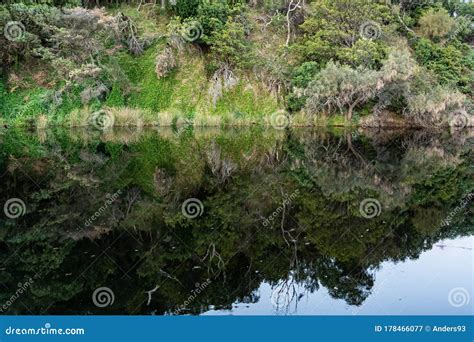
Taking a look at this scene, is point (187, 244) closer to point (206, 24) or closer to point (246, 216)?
point (246, 216)

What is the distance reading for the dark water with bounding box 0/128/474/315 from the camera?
6680mm

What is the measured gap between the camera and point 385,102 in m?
31.1

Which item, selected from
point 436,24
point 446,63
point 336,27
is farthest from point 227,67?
point 436,24

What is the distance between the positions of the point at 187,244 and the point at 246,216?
1980mm

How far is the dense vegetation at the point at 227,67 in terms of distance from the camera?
30625 mm

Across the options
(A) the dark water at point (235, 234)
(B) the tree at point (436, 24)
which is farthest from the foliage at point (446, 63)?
(A) the dark water at point (235, 234)

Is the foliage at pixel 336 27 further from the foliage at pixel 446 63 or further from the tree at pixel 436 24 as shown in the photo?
the tree at pixel 436 24

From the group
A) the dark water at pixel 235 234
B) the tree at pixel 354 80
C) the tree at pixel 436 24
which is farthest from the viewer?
the tree at pixel 436 24

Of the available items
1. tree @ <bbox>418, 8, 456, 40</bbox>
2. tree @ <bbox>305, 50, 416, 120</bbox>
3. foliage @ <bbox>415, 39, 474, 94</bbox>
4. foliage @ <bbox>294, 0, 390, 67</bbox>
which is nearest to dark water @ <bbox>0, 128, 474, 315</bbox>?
tree @ <bbox>305, 50, 416, 120</bbox>

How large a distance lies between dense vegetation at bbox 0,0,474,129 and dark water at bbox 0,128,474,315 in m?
12.7

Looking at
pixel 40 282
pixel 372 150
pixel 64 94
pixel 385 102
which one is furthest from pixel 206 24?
pixel 40 282

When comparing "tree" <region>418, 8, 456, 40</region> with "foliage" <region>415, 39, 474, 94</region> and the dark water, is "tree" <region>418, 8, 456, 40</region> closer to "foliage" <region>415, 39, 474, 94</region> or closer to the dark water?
"foliage" <region>415, 39, 474, 94</region>

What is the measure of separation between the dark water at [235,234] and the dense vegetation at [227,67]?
12699 mm

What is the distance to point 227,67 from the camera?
33.6 meters
